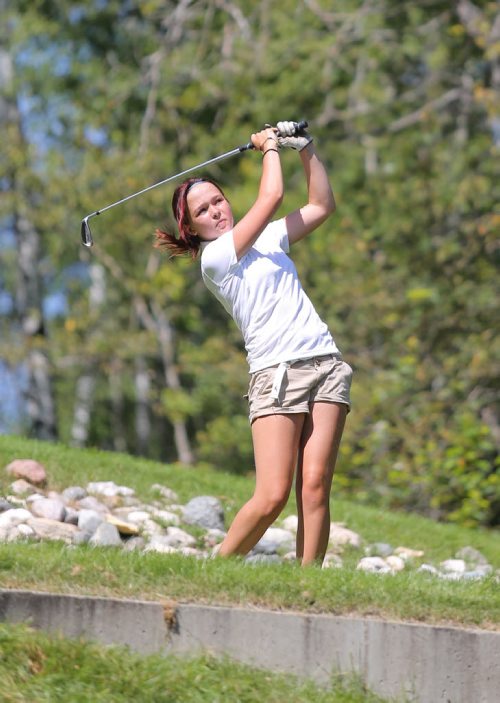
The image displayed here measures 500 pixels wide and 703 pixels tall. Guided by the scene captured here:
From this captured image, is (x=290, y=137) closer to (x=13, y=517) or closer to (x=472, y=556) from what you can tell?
(x=13, y=517)

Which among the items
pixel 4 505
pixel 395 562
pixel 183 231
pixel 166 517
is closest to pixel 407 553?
pixel 395 562

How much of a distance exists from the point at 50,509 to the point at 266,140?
280 centimetres

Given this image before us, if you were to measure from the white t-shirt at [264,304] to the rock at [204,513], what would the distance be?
269 cm

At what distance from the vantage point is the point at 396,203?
17.8 m

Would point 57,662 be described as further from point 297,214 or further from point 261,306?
point 297,214

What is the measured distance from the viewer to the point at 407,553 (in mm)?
8320

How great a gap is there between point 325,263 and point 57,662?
14.4m

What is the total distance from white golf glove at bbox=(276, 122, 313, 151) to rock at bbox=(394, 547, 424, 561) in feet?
10.8

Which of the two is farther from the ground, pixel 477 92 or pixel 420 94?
pixel 420 94

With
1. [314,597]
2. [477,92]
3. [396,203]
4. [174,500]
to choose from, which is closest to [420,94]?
[396,203]

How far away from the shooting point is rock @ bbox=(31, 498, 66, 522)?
24.2 feet

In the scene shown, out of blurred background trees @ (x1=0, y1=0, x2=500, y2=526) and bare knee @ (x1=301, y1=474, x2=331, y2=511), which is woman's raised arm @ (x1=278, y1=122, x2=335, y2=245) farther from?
blurred background trees @ (x1=0, y1=0, x2=500, y2=526)

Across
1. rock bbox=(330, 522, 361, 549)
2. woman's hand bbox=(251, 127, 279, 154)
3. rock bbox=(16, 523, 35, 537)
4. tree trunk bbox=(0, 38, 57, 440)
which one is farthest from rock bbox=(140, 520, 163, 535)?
tree trunk bbox=(0, 38, 57, 440)

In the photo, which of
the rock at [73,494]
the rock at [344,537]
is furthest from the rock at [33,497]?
the rock at [344,537]
